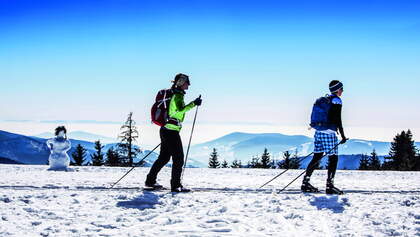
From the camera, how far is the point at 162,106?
7.01m

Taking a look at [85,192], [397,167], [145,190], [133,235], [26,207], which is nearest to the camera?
[133,235]

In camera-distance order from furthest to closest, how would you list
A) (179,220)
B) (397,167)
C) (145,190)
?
1. (397,167)
2. (145,190)
3. (179,220)

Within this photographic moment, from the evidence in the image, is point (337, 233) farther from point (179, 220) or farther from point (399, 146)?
point (399, 146)

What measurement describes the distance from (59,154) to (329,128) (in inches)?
380

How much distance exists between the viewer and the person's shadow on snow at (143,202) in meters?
6.06

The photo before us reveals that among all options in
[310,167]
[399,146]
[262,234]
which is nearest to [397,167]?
[399,146]

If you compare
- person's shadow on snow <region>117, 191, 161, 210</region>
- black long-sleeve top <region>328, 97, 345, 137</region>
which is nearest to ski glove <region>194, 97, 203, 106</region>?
person's shadow on snow <region>117, 191, 161, 210</region>

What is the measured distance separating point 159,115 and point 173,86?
597 millimetres

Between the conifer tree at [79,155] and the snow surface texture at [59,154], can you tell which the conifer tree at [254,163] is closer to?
the conifer tree at [79,155]

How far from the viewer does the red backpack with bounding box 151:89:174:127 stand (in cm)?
700

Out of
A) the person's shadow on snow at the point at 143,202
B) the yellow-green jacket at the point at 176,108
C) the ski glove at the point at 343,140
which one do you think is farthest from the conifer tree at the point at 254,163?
the person's shadow on snow at the point at 143,202

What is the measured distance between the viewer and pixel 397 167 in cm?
4719

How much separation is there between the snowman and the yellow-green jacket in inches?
300

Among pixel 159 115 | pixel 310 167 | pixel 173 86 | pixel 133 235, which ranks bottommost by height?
pixel 133 235
